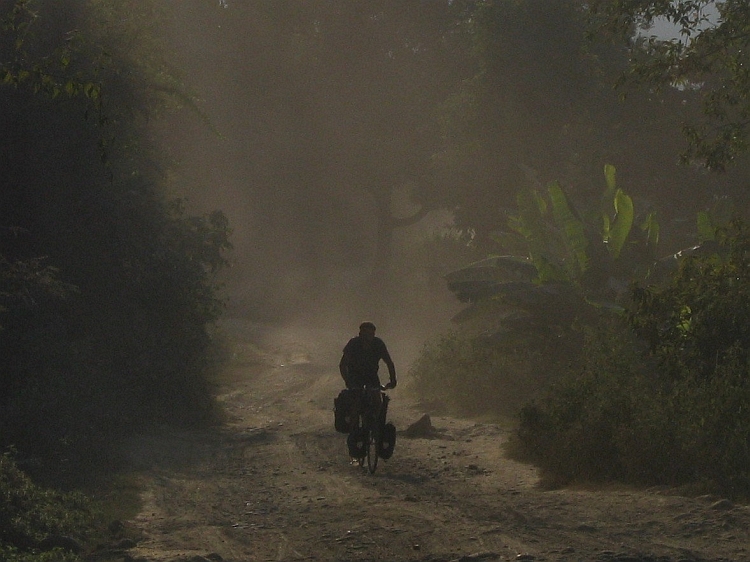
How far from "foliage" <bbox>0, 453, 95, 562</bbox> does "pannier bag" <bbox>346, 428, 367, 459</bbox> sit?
3220mm

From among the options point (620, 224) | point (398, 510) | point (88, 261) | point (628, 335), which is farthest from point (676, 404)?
point (88, 261)

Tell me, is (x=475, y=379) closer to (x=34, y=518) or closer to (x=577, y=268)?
(x=577, y=268)

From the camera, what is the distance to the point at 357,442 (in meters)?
11.3

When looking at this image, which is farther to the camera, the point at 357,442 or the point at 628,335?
the point at 628,335

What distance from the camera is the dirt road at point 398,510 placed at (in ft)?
24.5

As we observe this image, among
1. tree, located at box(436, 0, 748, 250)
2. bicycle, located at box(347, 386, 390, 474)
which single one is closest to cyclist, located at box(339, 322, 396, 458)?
bicycle, located at box(347, 386, 390, 474)

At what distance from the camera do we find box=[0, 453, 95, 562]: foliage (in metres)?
7.32

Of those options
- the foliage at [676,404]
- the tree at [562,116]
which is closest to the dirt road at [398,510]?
the foliage at [676,404]

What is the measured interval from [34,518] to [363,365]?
4.52m

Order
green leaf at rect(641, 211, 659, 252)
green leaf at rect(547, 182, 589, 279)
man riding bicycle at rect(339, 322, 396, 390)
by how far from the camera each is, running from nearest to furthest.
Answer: man riding bicycle at rect(339, 322, 396, 390) → green leaf at rect(547, 182, 589, 279) → green leaf at rect(641, 211, 659, 252)

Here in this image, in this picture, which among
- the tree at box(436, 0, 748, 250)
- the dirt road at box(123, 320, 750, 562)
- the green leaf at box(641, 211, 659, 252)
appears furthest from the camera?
the tree at box(436, 0, 748, 250)

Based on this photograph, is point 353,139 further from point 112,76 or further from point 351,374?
point 351,374

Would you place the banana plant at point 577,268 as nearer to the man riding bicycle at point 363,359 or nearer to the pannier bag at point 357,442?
the man riding bicycle at point 363,359

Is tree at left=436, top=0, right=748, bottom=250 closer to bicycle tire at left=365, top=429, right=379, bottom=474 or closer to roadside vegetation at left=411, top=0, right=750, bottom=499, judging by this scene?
roadside vegetation at left=411, top=0, right=750, bottom=499
